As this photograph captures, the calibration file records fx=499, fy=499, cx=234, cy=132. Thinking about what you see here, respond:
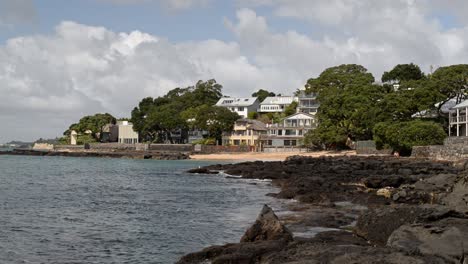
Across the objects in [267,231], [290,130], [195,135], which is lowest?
[267,231]

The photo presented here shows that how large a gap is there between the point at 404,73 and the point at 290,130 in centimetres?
2872

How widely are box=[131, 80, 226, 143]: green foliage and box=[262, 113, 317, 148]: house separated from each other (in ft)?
67.0

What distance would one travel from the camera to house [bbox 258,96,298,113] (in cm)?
12875

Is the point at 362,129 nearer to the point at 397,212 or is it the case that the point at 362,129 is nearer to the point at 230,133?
the point at 230,133

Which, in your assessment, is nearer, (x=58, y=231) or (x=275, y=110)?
(x=58, y=231)

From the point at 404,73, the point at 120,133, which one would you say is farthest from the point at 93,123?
the point at 404,73

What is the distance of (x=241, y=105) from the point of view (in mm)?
129500

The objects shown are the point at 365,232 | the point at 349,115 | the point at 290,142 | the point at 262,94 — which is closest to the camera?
the point at 365,232

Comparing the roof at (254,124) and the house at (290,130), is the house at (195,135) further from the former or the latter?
the house at (290,130)

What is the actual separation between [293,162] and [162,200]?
32.9 meters

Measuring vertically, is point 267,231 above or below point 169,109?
below

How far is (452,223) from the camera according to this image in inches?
466

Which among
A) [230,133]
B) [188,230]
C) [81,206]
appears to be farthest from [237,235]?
[230,133]

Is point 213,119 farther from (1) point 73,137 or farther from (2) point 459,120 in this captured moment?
(2) point 459,120
